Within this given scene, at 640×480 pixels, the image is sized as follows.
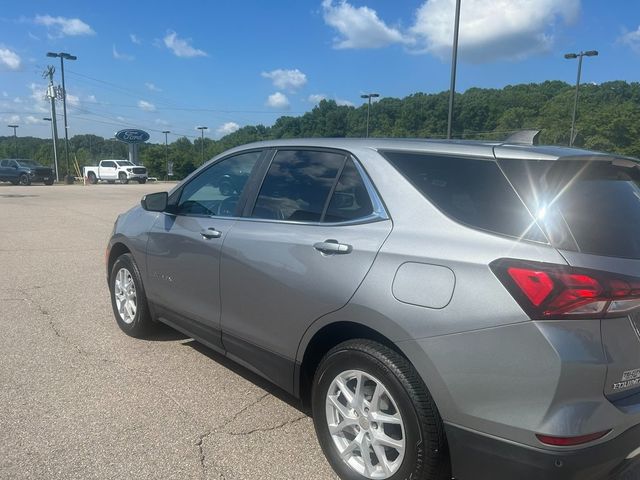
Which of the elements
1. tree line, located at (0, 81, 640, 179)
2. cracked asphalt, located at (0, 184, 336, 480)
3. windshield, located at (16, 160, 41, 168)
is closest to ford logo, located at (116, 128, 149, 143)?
tree line, located at (0, 81, 640, 179)

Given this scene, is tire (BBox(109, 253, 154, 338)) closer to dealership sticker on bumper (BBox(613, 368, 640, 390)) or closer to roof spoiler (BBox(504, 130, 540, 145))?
roof spoiler (BBox(504, 130, 540, 145))

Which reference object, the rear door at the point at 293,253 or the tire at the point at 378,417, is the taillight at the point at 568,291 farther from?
the rear door at the point at 293,253

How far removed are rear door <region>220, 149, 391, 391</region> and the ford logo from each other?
6411 centimetres

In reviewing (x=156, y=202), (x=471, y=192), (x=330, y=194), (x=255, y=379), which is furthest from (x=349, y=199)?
(x=156, y=202)

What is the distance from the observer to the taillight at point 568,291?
6.28 feet

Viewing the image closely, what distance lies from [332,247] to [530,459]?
1270 millimetres

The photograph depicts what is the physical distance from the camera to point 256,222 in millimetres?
3264

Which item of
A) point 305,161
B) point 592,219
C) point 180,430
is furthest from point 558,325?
point 180,430

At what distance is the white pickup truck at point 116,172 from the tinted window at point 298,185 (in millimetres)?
43910

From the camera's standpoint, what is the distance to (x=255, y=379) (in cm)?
390

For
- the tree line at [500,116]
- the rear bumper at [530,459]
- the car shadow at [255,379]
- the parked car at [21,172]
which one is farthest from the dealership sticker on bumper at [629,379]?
the parked car at [21,172]

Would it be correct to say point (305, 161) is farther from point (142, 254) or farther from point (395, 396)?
point (142, 254)

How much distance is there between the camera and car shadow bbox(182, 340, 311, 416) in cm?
353

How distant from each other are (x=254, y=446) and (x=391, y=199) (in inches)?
63.9
